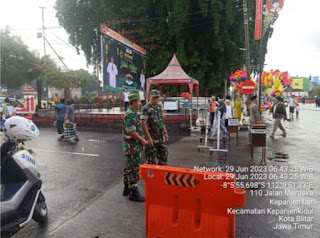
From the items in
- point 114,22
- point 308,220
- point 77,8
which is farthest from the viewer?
point 77,8

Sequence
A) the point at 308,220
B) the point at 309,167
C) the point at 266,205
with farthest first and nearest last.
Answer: the point at 309,167 → the point at 266,205 → the point at 308,220

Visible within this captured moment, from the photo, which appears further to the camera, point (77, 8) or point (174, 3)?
point (77, 8)

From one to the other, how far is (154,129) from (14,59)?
23.1 m

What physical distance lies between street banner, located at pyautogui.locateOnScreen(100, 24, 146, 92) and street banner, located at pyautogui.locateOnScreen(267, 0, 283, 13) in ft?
28.6

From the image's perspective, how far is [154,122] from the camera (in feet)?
16.4

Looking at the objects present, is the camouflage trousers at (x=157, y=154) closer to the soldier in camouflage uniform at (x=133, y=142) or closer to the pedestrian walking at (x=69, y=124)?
the soldier in camouflage uniform at (x=133, y=142)

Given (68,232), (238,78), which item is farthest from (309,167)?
(238,78)

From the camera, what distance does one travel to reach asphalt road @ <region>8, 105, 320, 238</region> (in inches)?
137

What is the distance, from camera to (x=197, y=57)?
79.5ft

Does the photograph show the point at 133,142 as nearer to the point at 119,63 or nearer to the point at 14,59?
the point at 119,63

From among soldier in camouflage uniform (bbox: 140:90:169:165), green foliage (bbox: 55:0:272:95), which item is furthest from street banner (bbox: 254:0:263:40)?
soldier in camouflage uniform (bbox: 140:90:169:165)

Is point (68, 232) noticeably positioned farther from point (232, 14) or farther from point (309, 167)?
point (232, 14)

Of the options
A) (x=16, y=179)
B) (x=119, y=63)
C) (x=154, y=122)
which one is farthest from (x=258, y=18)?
(x=16, y=179)

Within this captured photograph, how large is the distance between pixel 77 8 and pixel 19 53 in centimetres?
775
